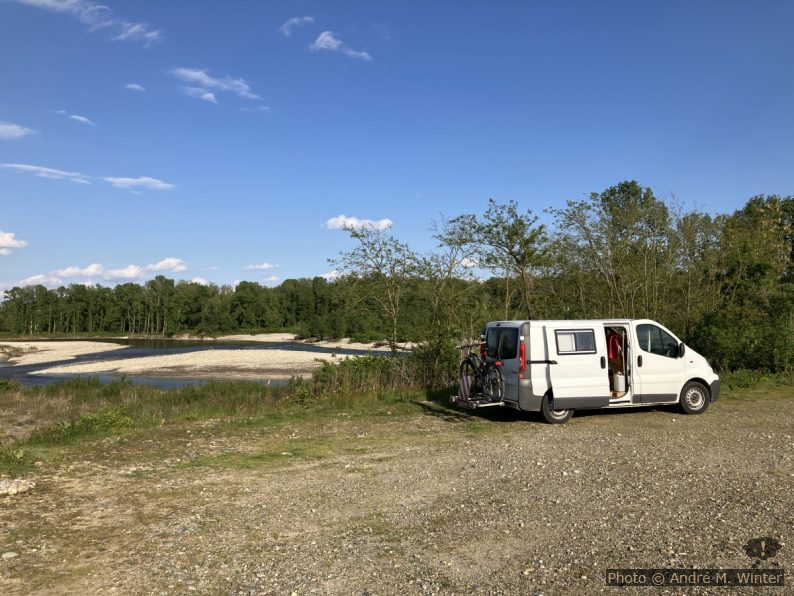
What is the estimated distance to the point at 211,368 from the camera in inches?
1681

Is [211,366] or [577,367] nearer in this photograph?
[577,367]

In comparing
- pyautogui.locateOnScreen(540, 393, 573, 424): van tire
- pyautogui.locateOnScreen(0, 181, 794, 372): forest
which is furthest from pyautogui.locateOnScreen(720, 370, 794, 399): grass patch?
pyautogui.locateOnScreen(540, 393, 573, 424): van tire

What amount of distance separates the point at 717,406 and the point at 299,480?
381 inches

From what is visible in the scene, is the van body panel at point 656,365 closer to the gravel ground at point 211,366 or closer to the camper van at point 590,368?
the camper van at point 590,368

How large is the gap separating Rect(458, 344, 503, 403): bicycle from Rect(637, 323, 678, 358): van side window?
9.71 ft

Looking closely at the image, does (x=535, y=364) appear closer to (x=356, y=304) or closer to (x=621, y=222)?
(x=356, y=304)

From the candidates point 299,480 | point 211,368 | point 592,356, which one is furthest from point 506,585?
point 211,368

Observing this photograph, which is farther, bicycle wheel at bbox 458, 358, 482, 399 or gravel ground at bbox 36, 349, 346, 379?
gravel ground at bbox 36, 349, 346, 379

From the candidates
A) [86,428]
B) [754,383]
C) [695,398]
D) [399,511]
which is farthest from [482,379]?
[754,383]

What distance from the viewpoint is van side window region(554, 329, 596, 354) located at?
10070 mm

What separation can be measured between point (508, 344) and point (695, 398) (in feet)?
14.0

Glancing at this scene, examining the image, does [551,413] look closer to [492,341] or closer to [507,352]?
[507,352]

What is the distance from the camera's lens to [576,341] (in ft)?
33.3

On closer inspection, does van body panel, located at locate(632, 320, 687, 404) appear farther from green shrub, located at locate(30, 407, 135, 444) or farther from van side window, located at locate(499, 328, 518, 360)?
green shrub, located at locate(30, 407, 135, 444)
